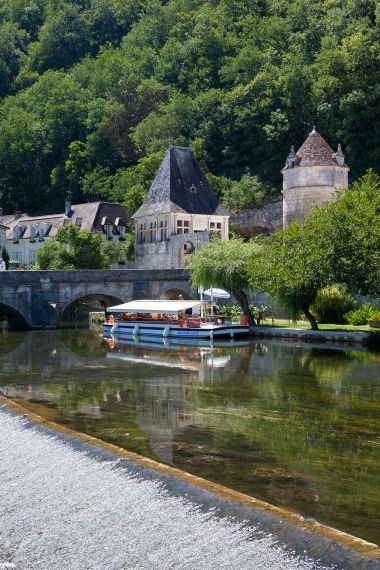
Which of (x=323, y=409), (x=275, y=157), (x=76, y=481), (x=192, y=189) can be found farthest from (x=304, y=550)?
(x=275, y=157)

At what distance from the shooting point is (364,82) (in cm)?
7500

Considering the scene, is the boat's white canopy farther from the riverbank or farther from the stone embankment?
the riverbank

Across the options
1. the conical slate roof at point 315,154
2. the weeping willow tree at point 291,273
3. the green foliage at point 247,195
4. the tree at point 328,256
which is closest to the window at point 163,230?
the green foliage at point 247,195

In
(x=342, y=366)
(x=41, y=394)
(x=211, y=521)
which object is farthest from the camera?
(x=342, y=366)

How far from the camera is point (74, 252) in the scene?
222ft

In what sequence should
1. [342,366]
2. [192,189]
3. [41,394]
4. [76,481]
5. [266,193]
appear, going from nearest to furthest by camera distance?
1. [76,481]
2. [41,394]
3. [342,366]
4. [192,189]
5. [266,193]

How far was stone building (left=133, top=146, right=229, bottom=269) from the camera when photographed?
70.2m

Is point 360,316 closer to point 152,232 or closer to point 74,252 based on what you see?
point 74,252

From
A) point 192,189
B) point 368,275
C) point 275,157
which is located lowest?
point 368,275

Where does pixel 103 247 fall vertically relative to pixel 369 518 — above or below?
above

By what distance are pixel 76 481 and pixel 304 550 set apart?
4.93 meters

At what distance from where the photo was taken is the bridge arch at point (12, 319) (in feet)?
180

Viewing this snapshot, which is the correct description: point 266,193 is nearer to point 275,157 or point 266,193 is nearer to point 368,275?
point 275,157

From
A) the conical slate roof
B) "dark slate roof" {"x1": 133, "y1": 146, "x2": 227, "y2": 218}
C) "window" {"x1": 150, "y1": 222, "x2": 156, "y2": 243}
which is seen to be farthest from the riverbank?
"window" {"x1": 150, "y1": 222, "x2": 156, "y2": 243}
